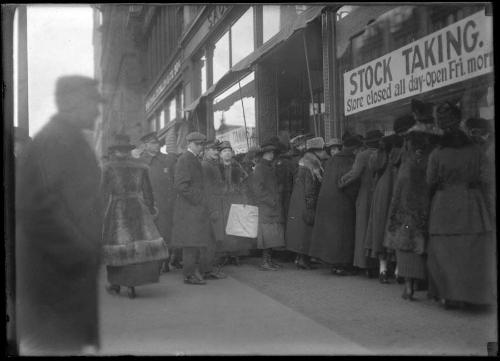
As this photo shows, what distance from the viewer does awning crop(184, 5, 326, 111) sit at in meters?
6.98

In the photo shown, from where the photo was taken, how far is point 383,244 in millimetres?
5875

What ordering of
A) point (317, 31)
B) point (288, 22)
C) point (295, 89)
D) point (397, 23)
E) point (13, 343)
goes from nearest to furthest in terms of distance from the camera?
point (13, 343), point (397, 23), point (288, 22), point (317, 31), point (295, 89)

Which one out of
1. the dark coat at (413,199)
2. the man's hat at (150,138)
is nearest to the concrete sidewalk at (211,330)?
the dark coat at (413,199)

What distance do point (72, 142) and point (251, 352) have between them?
2301 millimetres

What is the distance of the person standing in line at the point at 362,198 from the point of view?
6.69 m

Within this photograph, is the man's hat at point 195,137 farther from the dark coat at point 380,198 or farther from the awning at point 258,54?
the dark coat at point 380,198

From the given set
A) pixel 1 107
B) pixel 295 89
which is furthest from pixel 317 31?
pixel 1 107

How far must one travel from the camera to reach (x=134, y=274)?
18.7ft

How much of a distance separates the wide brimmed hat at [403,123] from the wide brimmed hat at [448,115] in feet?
1.48

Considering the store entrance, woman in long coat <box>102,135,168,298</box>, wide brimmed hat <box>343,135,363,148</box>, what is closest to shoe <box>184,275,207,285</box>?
woman in long coat <box>102,135,168,298</box>

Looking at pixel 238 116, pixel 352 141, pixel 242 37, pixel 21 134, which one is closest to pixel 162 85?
pixel 21 134

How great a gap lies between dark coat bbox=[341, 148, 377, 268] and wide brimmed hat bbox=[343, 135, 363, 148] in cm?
30

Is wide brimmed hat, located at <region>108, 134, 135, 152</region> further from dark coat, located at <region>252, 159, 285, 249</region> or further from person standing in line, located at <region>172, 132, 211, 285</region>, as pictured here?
dark coat, located at <region>252, 159, 285, 249</region>

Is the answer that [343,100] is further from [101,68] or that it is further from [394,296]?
[101,68]
